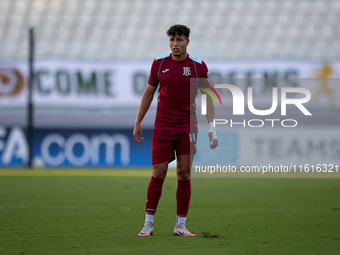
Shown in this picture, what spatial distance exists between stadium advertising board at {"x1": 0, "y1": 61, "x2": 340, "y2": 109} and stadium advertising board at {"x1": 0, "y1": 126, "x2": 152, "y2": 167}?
3.49 feet

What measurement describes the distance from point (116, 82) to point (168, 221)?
1404cm

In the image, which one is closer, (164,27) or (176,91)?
(176,91)

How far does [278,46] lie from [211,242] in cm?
1906

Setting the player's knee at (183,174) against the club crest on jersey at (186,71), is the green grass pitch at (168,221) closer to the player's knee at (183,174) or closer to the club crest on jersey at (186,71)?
the player's knee at (183,174)

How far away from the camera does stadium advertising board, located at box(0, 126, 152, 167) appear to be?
1978 centimetres

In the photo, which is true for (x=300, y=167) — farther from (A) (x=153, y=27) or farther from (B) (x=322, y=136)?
(A) (x=153, y=27)

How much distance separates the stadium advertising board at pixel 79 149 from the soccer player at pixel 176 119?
14.7m

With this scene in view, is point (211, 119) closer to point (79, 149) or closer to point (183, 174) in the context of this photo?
point (183, 174)

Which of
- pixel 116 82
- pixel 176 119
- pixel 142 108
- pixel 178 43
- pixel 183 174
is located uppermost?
pixel 116 82

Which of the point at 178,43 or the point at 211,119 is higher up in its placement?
the point at 178,43

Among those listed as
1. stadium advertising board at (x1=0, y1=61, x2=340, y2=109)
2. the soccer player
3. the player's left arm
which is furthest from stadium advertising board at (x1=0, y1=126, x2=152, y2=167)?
the soccer player

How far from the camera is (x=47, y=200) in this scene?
833 centimetres

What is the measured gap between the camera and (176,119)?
16.1 feet

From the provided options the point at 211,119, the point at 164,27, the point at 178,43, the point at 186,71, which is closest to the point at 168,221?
the point at 211,119
